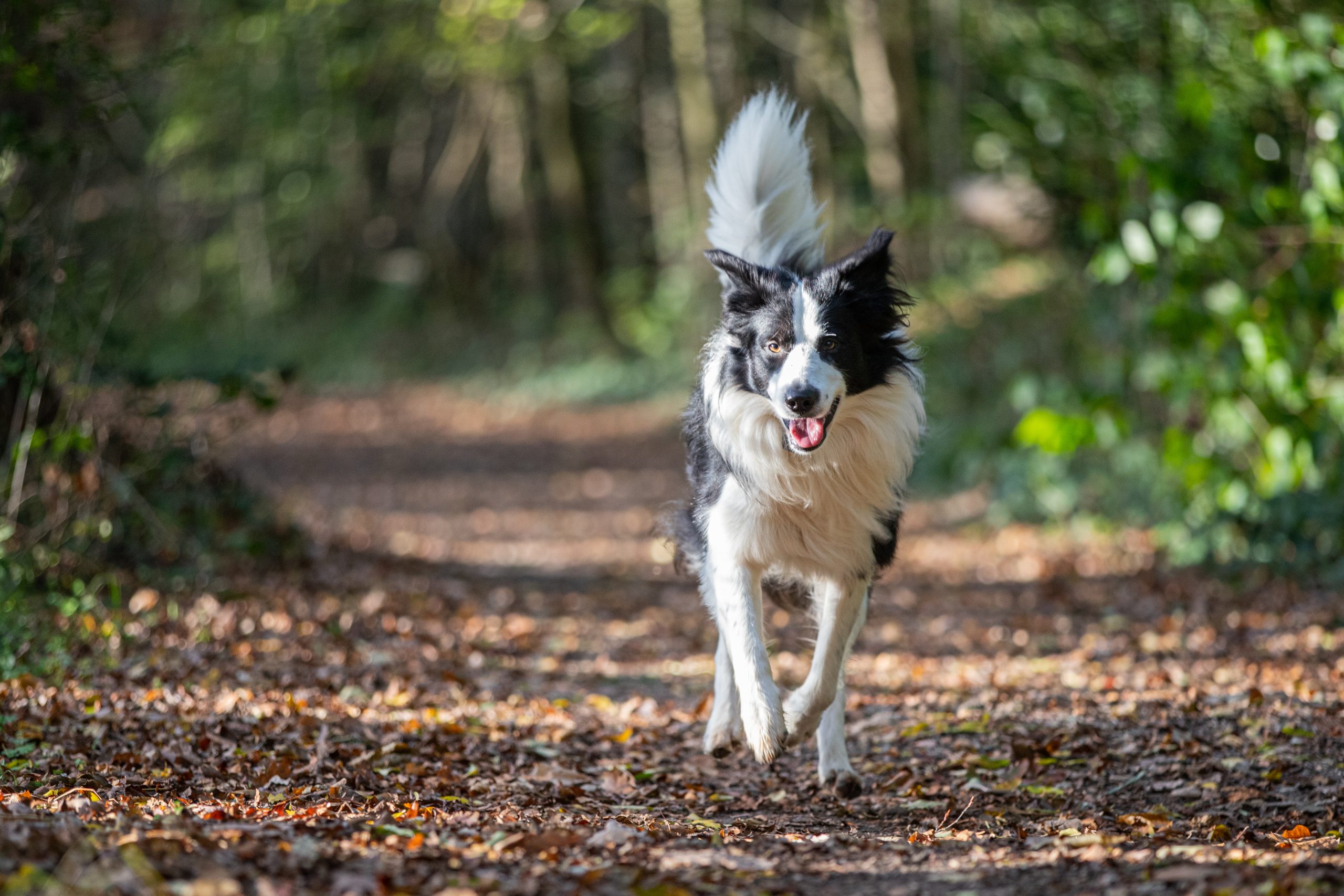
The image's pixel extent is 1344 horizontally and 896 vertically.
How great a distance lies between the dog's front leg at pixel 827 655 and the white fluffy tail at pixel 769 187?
1.58 m

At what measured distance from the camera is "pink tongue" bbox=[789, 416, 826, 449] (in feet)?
14.8

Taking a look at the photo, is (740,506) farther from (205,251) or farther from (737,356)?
(205,251)

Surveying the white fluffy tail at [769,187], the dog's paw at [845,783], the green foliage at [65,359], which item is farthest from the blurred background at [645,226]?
the dog's paw at [845,783]

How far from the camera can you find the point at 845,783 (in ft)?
15.5

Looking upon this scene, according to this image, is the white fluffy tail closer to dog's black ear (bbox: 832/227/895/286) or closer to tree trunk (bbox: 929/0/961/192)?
dog's black ear (bbox: 832/227/895/286)

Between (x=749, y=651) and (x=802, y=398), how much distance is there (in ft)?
3.38

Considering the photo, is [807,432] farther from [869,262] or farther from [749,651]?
[749,651]

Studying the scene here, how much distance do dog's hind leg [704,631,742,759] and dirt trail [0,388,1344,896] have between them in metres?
0.18

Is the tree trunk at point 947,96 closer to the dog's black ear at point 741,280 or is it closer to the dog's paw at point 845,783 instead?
the dog's black ear at point 741,280

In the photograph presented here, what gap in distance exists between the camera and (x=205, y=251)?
26.7 m

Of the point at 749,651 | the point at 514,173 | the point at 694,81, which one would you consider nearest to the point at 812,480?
the point at 749,651

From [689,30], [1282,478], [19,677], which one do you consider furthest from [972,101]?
[19,677]

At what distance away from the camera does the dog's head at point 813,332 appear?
14.7ft

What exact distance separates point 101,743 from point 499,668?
265 cm
